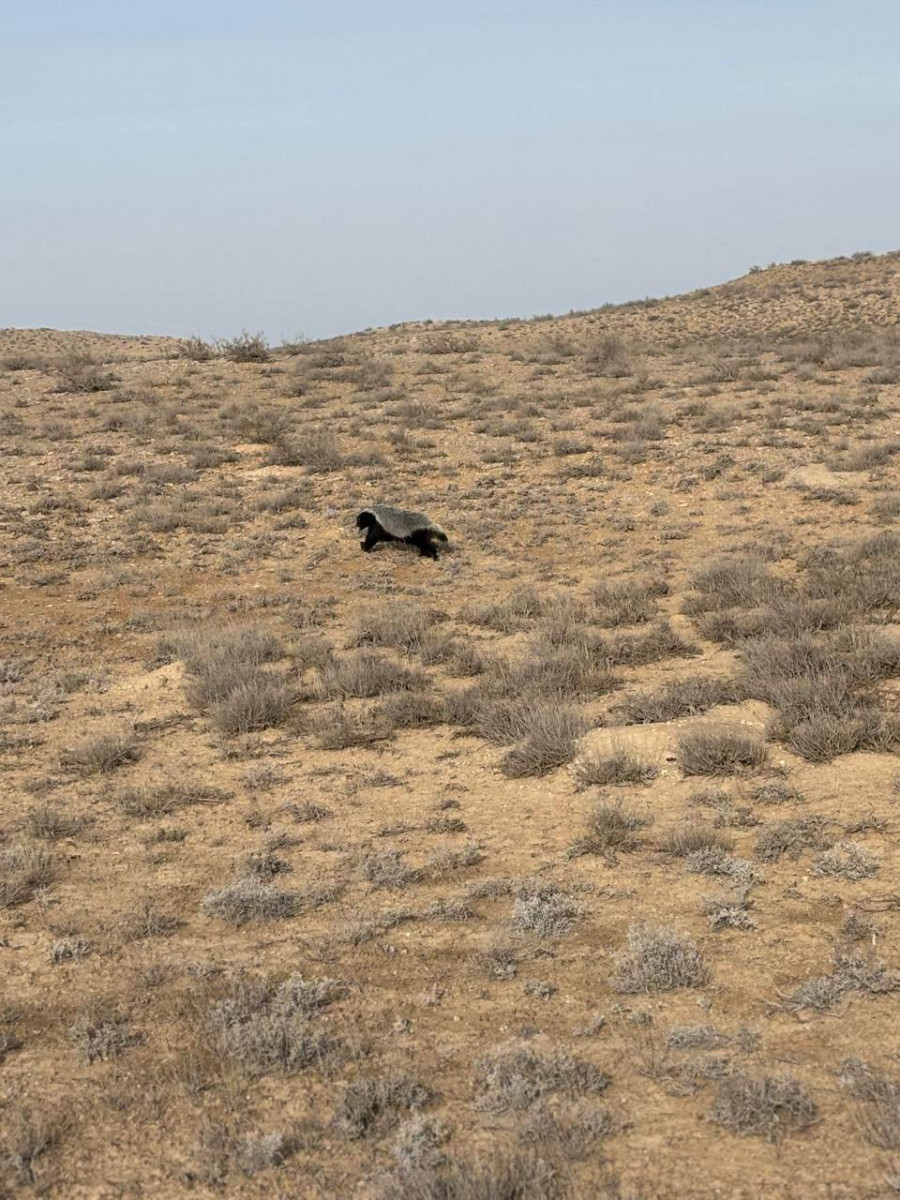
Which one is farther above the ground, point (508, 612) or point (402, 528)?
point (402, 528)

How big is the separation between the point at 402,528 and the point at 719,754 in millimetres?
6390

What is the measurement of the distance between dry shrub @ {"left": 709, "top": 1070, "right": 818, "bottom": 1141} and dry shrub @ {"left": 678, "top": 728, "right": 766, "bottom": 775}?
276 centimetres

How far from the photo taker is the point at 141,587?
11.4 meters

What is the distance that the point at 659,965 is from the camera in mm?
4344

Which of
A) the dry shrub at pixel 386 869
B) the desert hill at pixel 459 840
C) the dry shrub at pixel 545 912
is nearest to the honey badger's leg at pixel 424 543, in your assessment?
the desert hill at pixel 459 840

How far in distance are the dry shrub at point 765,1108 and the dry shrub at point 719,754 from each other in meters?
2.76

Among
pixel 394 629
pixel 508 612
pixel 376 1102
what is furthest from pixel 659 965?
pixel 508 612

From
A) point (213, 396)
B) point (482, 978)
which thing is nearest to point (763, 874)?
point (482, 978)

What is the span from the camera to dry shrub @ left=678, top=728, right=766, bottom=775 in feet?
20.4

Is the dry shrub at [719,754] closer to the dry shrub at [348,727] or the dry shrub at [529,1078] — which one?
the dry shrub at [348,727]

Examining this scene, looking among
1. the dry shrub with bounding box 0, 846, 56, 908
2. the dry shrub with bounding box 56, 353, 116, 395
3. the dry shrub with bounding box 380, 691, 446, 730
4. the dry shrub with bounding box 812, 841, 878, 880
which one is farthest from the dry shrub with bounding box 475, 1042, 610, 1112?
the dry shrub with bounding box 56, 353, 116, 395

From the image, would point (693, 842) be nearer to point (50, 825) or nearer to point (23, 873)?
point (23, 873)

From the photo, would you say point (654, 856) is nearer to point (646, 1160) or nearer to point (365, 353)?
point (646, 1160)

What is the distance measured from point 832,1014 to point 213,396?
1875 cm
